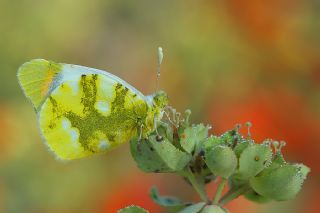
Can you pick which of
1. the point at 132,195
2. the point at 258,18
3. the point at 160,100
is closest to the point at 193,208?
the point at 160,100

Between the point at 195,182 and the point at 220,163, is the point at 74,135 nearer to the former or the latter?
the point at 195,182

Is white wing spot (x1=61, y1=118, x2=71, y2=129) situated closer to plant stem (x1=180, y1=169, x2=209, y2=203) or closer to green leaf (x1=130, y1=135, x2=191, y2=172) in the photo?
green leaf (x1=130, y1=135, x2=191, y2=172)

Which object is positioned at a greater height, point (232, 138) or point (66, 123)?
Answer: point (66, 123)

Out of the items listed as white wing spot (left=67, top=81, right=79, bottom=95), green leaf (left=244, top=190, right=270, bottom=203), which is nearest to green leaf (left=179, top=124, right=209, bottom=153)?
green leaf (left=244, top=190, right=270, bottom=203)

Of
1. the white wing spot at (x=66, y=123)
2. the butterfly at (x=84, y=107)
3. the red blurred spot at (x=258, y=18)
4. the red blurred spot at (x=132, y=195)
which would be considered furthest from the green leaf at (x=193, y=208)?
the red blurred spot at (x=258, y=18)

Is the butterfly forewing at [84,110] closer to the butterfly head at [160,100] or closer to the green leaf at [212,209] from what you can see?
the butterfly head at [160,100]

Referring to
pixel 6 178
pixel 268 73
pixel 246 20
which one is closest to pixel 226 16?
pixel 246 20

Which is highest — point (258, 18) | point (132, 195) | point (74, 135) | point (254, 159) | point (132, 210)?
point (258, 18)
